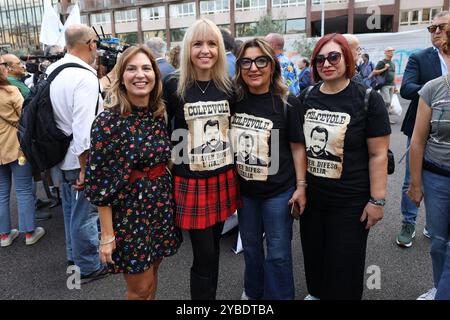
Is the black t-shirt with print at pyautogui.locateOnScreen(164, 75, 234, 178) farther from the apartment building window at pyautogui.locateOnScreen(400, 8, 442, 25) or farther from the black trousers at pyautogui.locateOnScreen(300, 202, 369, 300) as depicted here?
the apartment building window at pyautogui.locateOnScreen(400, 8, 442, 25)

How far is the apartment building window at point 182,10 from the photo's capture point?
44.1m

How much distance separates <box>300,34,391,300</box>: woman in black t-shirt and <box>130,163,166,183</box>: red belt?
0.91 meters

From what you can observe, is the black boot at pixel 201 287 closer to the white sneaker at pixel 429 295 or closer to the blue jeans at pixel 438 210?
the blue jeans at pixel 438 210

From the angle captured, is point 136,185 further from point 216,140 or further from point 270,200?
point 270,200

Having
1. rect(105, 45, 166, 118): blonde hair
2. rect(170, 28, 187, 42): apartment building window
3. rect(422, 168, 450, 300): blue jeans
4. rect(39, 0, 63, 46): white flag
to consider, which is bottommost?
rect(422, 168, 450, 300): blue jeans

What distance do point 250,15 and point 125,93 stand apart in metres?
42.0

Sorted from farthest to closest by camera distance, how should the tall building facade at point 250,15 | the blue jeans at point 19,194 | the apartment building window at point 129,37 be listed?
1. the apartment building window at point 129,37
2. the tall building facade at point 250,15
3. the blue jeans at point 19,194

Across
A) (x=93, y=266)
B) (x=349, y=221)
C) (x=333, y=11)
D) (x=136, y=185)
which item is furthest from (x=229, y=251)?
(x=333, y=11)

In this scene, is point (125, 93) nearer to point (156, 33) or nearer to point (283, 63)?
point (283, 63)

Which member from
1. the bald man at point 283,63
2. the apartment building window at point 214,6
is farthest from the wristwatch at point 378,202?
the apartment building window at point 214,6

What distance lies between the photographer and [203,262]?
216cm

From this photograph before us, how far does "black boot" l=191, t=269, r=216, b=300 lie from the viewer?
85.7 inches

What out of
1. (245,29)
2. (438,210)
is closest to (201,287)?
(438,210)

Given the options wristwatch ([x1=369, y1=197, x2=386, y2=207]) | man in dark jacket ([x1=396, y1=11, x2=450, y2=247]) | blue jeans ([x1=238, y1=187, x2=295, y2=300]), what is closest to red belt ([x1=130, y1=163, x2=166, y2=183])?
blue jeans ([x1=238, y1=187, x2=295, y2=300])
